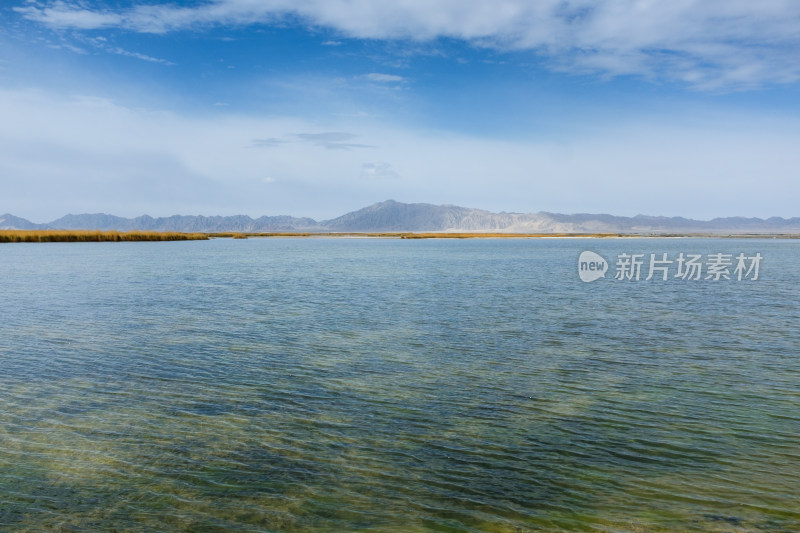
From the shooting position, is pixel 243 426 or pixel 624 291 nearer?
pixel 243 426

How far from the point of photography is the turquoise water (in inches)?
344

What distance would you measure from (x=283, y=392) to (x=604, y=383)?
350 inches

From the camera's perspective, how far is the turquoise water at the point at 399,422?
344 inches

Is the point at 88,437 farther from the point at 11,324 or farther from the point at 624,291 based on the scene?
the point at 624,291

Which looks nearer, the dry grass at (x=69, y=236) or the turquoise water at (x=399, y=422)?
the turquoise water at (x=399, y=422)

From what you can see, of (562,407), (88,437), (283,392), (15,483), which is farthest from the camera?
(283,392)

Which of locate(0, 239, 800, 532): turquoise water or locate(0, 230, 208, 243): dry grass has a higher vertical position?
locate(0, 230, 208, 243): dry grass

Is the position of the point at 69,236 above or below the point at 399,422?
above

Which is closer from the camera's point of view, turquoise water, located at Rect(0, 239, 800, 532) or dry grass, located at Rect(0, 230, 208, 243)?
turquoise water, located at Rect(0, 239, 800, 532)

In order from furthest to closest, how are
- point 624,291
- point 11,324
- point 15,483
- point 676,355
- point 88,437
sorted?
point 624,291 < point 11,324 < point 676,355 < point 88,437 < point 15,483

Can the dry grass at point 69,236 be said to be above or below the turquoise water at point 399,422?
above

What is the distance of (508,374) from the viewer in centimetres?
1653

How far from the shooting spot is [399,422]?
12.6 meters

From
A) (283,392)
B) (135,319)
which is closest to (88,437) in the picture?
(283,392)
